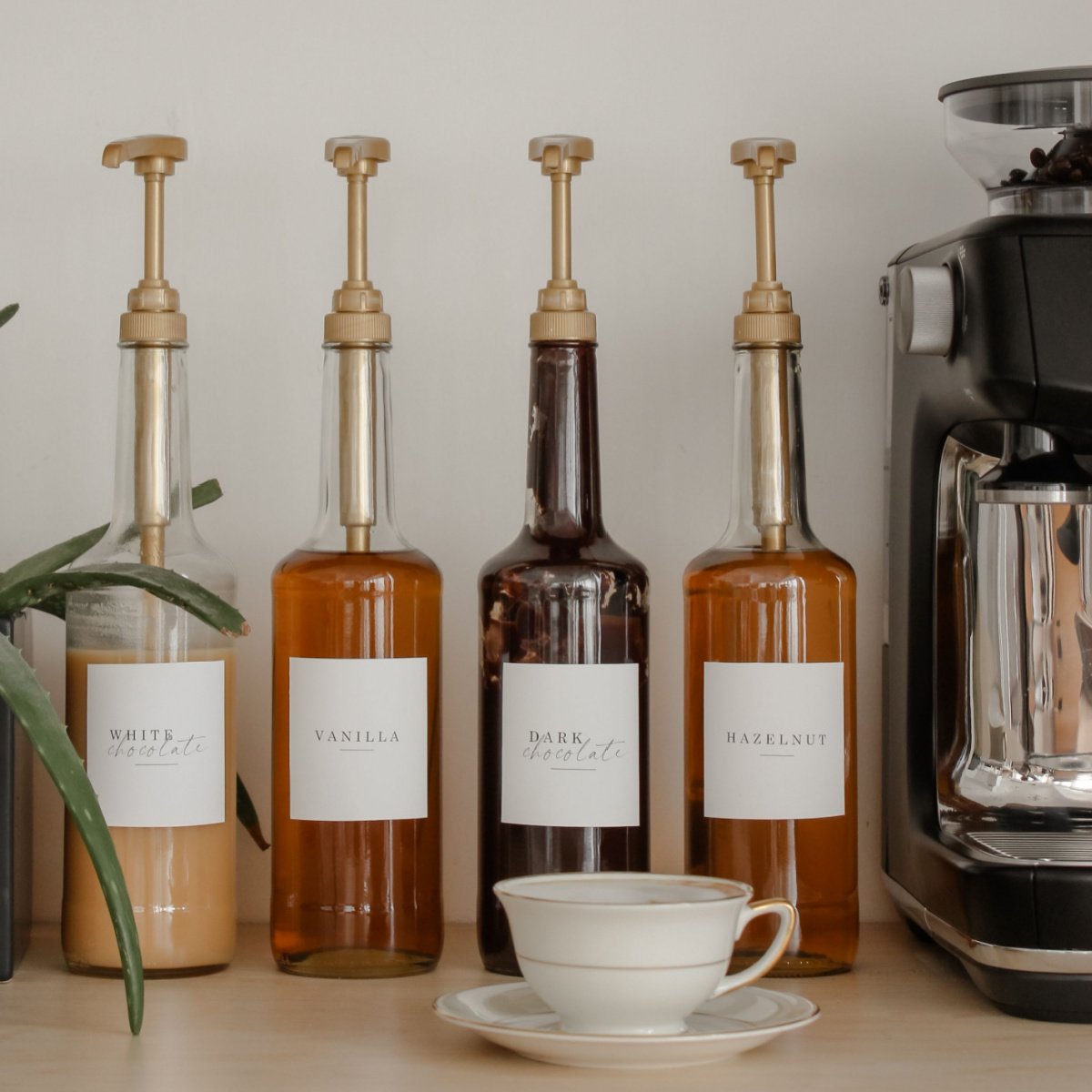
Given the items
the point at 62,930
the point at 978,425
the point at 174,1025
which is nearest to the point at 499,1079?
the point at 174,1025

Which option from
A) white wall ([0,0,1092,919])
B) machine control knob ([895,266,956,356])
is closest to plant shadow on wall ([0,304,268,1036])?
white wall ([0,0,1092,919])

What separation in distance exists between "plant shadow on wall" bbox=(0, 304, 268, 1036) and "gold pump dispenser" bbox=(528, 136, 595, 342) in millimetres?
209

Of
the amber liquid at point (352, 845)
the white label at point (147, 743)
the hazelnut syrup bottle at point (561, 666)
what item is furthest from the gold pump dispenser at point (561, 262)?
the white label at point (147, 743)

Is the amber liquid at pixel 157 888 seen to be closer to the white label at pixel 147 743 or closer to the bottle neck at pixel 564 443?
the white label at pixel 147 743

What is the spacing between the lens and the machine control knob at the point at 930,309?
0.69 meters

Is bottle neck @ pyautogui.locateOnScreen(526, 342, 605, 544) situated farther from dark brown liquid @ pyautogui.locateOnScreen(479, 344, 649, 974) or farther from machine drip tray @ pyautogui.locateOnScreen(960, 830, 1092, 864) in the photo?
machine drip tray @ pyautogui.locateOnScreen(960, 830, 1092, 864)

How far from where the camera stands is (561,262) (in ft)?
2.54

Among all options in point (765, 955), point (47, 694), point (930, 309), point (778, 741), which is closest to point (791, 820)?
point (778, 741)

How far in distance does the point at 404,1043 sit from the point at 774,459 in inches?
13.4

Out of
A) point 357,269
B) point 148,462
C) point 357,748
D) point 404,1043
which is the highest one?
point 357,269

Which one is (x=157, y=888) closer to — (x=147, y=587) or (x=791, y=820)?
(x=147, y=587)

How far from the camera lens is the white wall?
0.88 meters

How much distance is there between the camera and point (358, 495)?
2.51ft

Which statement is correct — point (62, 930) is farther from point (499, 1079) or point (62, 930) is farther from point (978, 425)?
point (978, 425)
